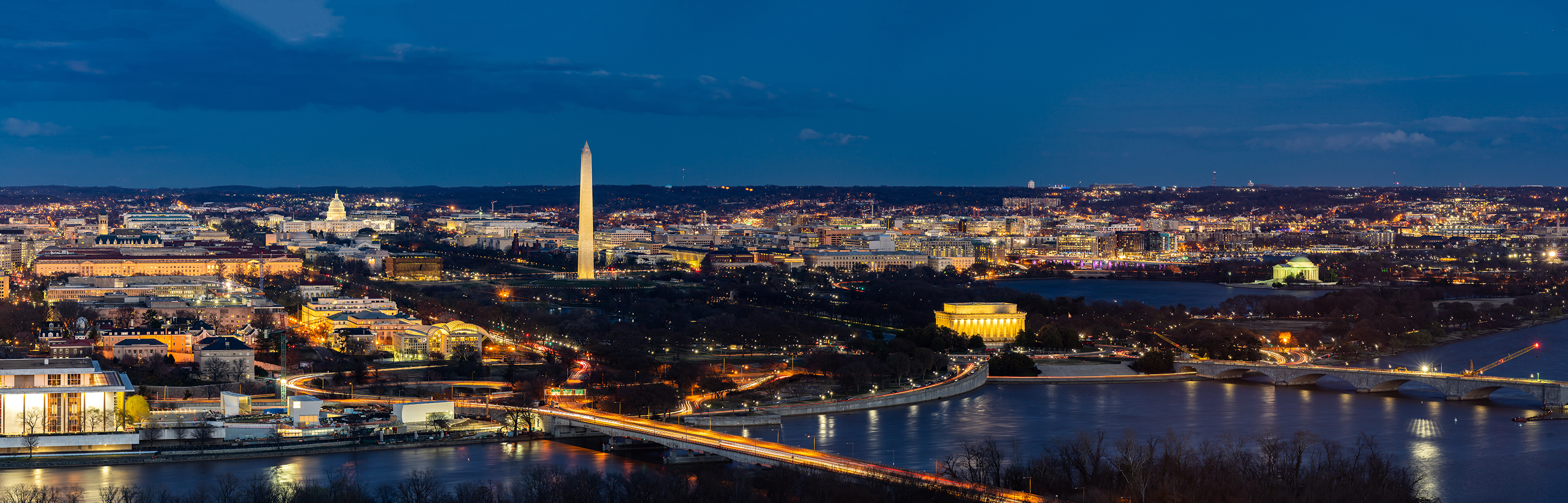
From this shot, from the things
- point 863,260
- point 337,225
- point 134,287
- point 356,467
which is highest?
point 337,225

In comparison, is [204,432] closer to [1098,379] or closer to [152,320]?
[152,320]

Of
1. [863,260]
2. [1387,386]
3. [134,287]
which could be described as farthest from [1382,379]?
[863,260]

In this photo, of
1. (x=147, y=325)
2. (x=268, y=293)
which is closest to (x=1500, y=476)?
(x=147, y=325)

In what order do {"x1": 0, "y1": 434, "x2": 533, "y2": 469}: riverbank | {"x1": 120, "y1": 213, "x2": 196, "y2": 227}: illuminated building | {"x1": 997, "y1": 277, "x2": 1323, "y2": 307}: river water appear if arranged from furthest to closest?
{"x1": 120, "y1": 213, "x2": 196, "y2": 227}: illuminated building
{"x1": 997, "y1": 277, "x2": 1323, "y2": 307}: river water
{"x1": 0, "y1": 434, "x2": 533, "y2": 469}: riverbank

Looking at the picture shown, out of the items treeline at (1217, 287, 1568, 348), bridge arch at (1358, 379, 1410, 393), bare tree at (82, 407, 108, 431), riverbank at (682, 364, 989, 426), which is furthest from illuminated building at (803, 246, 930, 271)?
bare tree at (82, 407, 108, 431)

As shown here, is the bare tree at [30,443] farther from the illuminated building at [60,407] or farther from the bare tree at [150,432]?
the bare tree at [150,432]

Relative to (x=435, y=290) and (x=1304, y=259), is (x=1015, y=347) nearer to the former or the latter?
(x=435, y=290)

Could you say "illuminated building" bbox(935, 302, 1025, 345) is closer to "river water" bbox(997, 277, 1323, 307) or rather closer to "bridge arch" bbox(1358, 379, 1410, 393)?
"bridge arch" bbox(1358, 379, 1410, 393)
